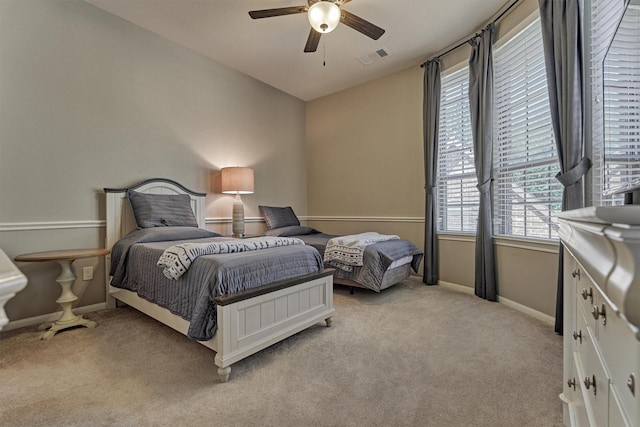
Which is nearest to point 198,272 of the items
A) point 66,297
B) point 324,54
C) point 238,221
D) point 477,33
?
point 66,297

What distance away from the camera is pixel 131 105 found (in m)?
3.10

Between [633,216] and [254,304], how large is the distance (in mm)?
1764

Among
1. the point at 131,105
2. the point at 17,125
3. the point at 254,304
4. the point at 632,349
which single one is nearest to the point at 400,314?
the point at 254,304

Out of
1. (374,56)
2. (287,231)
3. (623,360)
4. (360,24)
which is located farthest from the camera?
(287,231)

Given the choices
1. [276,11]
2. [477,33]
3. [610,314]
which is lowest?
A: [610,314]

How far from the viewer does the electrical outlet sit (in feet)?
9.04

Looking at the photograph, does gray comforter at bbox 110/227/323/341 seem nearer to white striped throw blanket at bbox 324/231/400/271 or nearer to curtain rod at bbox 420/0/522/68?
white striped throw blanket at bbox 324/231/400/271

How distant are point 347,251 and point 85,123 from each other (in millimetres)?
2763

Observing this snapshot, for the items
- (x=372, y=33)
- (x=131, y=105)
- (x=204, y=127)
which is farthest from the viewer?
(x=204, y=127)

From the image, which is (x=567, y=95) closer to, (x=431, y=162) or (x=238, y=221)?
(x=431, y=162)

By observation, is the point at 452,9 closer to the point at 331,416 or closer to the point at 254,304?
the point at 254,304

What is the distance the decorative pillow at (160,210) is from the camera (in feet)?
9.41

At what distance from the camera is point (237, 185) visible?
12.0ft

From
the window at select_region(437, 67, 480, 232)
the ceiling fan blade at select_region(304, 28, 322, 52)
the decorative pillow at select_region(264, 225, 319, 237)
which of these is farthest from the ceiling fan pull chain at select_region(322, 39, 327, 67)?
the decorative pillow at select_region(264, 225, 319, 237)
